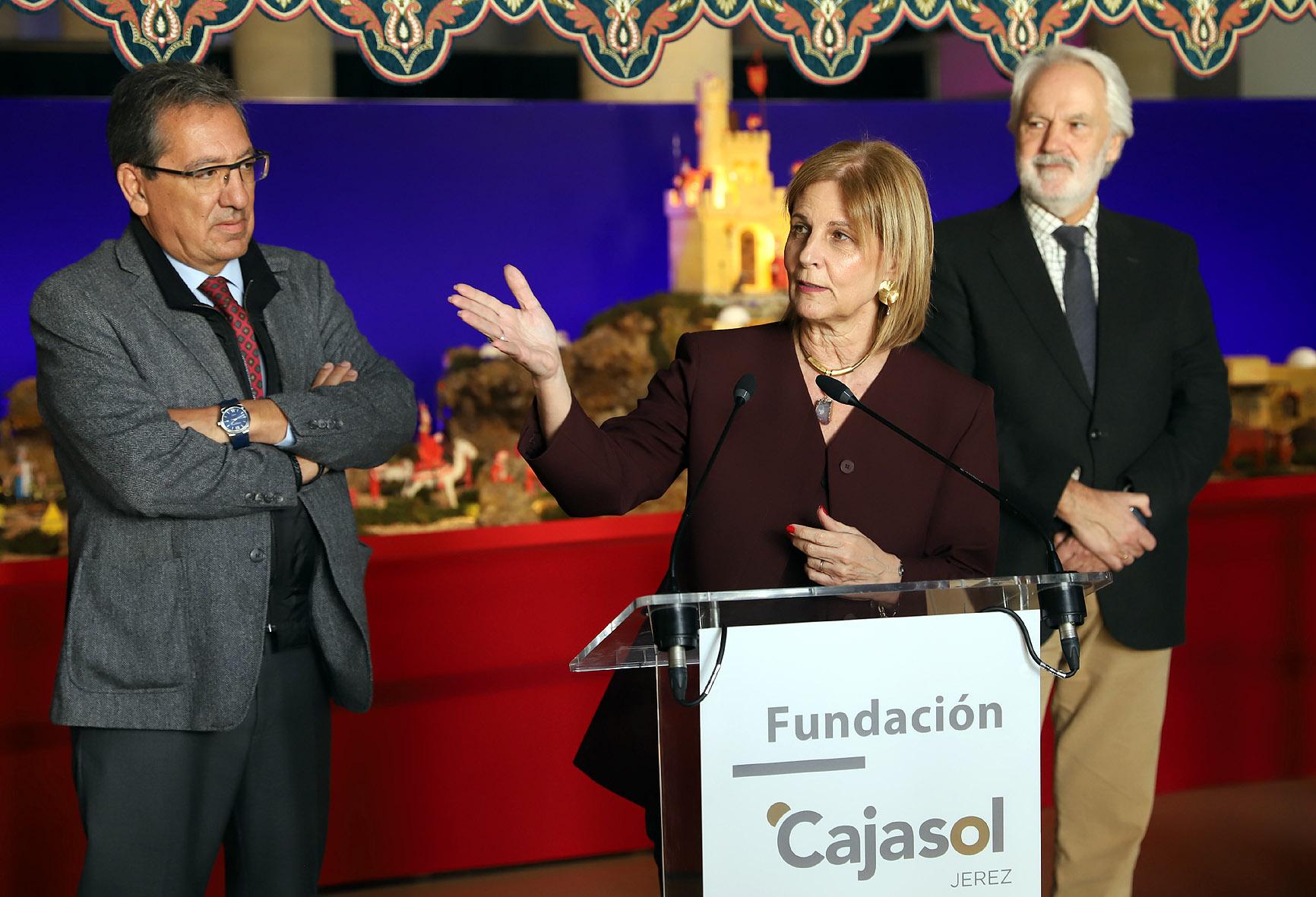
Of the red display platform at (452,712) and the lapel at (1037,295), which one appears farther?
the red display platform at (452,712)

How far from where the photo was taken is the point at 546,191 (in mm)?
4992

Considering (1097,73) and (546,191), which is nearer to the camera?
(1097,73)

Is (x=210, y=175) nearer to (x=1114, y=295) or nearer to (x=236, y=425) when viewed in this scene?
(x=236, y=425)

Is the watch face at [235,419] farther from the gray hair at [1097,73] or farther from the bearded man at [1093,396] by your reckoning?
the gray hair at [1097,73]

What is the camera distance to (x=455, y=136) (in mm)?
4902

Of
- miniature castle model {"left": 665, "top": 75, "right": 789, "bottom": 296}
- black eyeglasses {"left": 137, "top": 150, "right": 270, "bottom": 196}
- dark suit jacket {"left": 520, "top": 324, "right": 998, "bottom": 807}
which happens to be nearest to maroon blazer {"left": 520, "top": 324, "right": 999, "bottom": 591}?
dark suit jacket {"left": 520, "top": 324, "right": 998, "bottom": 807}

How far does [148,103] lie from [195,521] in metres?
0.64

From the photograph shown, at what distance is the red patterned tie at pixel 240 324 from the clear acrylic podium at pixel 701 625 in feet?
2.99

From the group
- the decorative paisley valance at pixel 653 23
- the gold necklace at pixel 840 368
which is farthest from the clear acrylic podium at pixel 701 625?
the decorative paisley valance at pixel 653 23

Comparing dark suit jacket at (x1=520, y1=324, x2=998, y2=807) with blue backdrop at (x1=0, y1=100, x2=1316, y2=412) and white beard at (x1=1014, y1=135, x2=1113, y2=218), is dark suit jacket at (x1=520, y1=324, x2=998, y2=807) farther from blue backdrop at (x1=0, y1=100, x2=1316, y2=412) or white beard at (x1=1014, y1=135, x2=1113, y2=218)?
blue backdrop at (x1=0, y1=100, x2=1316, y2=412)

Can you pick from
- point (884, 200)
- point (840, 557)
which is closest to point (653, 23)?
point (884, 200)

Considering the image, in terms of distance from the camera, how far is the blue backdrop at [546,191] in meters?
4.45

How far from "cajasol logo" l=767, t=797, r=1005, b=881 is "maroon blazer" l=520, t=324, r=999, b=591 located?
414 millimetres

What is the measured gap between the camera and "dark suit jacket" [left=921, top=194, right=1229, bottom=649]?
244cm
